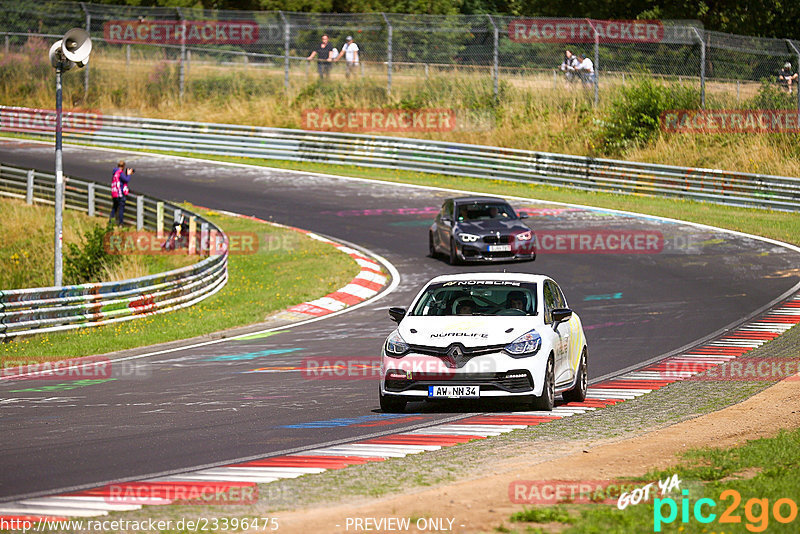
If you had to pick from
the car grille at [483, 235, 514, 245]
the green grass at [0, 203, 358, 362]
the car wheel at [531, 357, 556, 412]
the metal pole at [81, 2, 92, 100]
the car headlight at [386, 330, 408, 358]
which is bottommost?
the green grass at [0, 203, 358, 362]

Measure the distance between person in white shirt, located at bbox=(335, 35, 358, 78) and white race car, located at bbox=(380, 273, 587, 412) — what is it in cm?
3036

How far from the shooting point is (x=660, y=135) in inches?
1451

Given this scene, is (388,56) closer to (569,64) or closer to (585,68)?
(569,64)

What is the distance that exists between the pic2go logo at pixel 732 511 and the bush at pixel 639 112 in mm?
31327

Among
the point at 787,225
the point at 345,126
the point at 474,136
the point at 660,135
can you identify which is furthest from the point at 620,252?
the point at 345,126

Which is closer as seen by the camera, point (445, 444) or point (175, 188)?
point (445, 444)

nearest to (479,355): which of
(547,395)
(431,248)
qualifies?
(547,395)

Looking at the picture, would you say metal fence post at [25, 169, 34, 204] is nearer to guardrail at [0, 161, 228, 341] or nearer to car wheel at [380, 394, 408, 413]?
guardrail at [0, 161, 228, 341]

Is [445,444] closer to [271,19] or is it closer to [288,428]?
[288,428]

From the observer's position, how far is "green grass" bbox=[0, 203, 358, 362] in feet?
58.6

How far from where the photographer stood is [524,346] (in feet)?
36.9

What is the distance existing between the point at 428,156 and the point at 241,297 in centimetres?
1653

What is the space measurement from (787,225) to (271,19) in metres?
20.6

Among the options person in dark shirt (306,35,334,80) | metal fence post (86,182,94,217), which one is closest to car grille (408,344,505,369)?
metal fence post (86,182,94,217)
